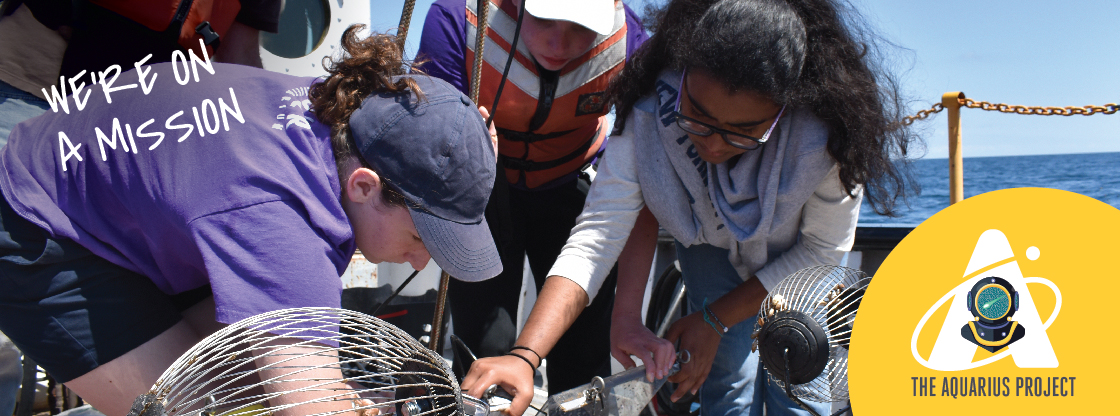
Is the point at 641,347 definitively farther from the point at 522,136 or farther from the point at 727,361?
the point at 522,136

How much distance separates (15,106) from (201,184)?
73cm

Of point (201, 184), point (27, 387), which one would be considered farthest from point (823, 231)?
point (27, 387)

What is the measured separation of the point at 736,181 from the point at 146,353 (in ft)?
4.11

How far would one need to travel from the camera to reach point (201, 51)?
152 cm

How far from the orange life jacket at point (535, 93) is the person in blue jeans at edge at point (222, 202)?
72 cm

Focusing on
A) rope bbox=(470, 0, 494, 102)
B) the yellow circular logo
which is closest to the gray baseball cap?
rope bbox=(470, 0, 494, 102)

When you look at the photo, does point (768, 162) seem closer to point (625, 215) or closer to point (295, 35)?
point (625, 215)

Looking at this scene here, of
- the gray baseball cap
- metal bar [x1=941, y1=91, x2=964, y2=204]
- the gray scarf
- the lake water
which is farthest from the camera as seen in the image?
the lake water

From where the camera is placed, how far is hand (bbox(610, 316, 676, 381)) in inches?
62.7

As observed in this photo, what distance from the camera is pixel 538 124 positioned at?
79.0 inches

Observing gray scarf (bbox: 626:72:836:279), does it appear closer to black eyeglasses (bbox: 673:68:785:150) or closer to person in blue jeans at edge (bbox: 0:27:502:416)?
black eyeglasses (bbox: 673:68:785:150)

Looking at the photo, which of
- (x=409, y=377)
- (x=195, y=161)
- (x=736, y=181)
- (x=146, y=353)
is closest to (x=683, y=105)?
(x=736, y=181)

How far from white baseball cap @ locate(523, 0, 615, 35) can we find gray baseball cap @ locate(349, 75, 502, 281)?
67cm

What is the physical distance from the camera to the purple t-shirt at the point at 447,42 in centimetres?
186
